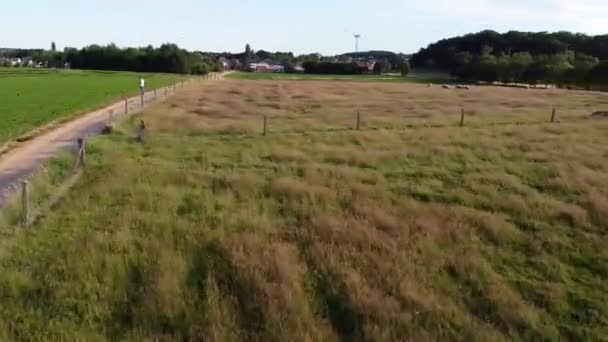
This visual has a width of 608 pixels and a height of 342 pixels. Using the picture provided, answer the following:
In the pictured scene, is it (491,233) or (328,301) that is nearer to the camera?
(328,301)

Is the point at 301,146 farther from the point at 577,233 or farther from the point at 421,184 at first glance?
the point at 577,233

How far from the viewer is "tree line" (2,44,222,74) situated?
500 feet

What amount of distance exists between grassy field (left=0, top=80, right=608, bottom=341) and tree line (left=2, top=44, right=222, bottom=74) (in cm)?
13674

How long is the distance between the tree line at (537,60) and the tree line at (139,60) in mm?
64958

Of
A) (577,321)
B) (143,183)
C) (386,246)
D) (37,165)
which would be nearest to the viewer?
(577,321)

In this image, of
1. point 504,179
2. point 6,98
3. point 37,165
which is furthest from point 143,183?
point 6,98

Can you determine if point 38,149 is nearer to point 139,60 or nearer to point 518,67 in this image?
point 518,67

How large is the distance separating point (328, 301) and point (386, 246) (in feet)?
7.67

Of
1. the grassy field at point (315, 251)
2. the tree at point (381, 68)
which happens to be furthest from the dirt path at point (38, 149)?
the tree at point (381, 68)

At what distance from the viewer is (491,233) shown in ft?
43.7

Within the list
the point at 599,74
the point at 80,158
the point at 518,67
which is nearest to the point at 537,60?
the point at 518,67

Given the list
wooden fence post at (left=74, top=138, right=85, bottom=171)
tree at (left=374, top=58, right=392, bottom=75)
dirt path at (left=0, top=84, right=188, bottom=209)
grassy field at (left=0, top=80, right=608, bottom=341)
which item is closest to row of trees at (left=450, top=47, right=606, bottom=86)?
tree at (left=374, top=58, right=392, bottom=75)

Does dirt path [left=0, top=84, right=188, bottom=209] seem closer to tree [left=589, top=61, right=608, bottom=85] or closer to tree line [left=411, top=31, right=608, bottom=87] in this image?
tree [left=589, top=61, right=608, bottom=85]

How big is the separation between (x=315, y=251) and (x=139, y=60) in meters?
155
